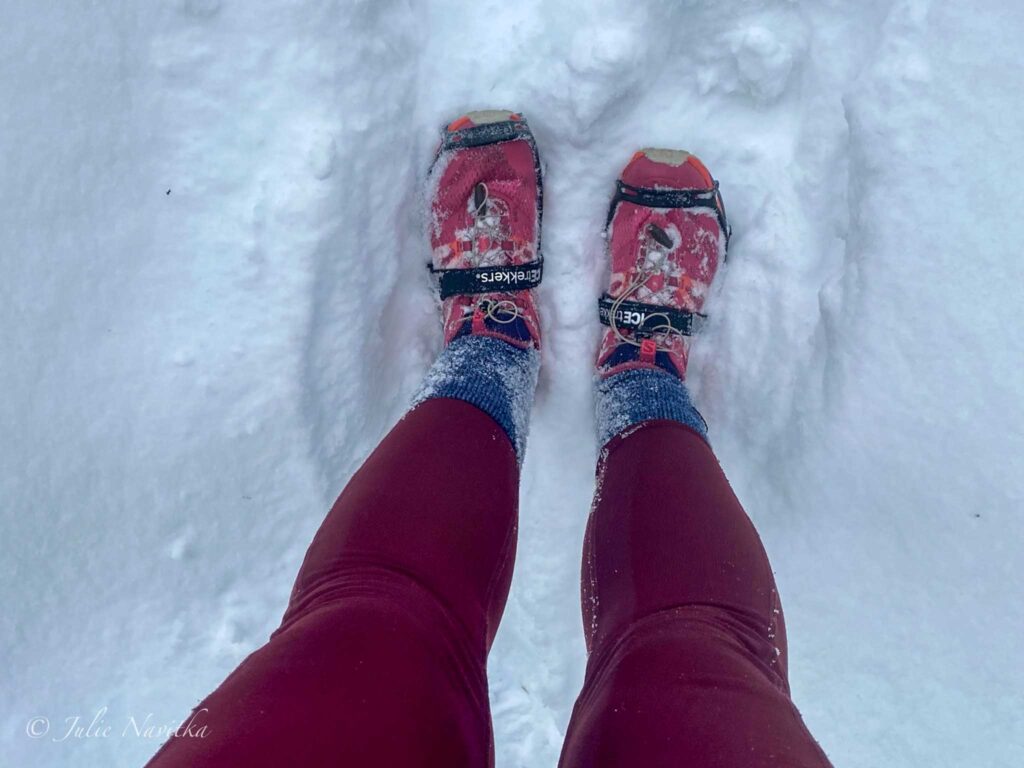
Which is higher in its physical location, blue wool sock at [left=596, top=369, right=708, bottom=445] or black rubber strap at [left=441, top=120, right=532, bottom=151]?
black rubber strap at [left=441, top=120, right=532, bottom=151]

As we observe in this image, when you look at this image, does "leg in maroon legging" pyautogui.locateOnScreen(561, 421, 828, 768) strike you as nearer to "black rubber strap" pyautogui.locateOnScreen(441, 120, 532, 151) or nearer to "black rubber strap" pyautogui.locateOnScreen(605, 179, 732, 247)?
"black rubber strap" pyautogui.locateOnScreen(605, 179, 732, 247)

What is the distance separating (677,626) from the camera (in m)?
0.70

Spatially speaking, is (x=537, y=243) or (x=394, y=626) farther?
(x=537, y=243)

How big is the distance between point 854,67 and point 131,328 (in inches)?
44.8

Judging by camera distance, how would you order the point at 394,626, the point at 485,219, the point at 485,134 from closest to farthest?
the point at 394,626
the point at 485,134
the point at 485,219

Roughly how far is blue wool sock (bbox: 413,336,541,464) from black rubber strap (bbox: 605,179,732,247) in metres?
0.32

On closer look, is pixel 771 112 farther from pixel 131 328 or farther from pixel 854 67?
pixel 131 328

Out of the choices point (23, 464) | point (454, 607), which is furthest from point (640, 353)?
point (23, 464)

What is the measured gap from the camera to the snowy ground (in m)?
0.93

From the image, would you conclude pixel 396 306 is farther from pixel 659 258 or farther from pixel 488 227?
pixel 659 258

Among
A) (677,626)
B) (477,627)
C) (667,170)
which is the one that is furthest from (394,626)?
(667,170)

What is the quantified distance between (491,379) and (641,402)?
0.77 feet
